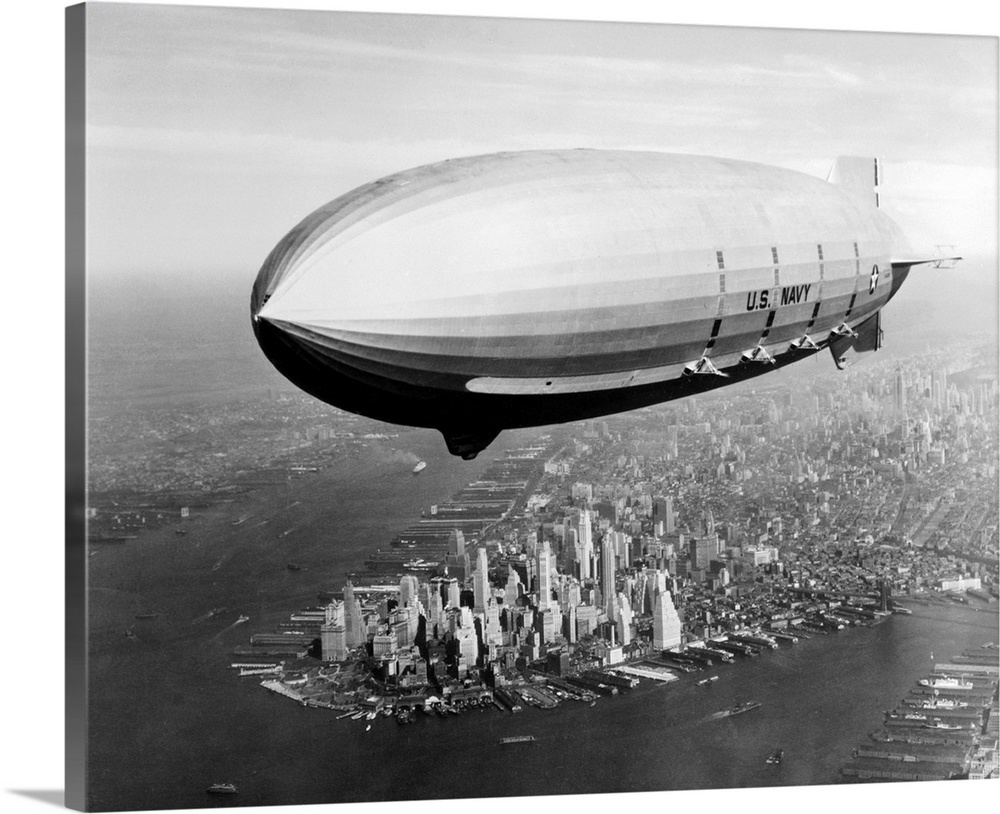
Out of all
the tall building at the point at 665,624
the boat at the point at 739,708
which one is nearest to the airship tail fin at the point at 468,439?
the tall building at the point at 665,624

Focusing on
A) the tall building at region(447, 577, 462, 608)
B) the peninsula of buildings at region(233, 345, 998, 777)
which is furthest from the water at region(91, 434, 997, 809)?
the tall building at region(447, 577, 462, 608)

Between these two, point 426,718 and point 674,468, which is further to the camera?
point 674,468

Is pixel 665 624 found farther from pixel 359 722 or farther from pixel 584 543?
pixel 359 722

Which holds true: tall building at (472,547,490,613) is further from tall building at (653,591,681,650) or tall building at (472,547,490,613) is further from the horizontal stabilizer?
the horizontal stabilizer

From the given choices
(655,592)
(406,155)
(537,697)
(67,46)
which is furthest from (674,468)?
(67,46)

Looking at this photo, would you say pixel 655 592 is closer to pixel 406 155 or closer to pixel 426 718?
pixel 426 718
